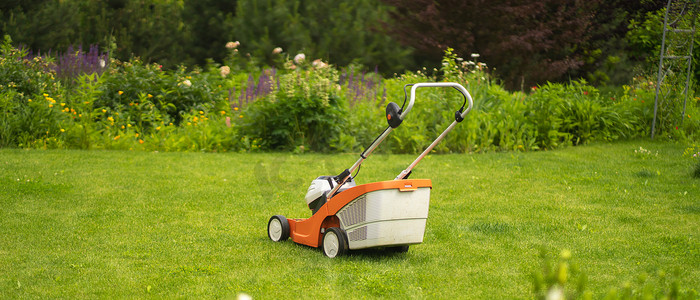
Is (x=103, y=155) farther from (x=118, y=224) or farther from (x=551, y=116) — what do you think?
(x=551, y=116)

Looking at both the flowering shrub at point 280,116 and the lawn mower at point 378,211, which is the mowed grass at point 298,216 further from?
the flowering shrub at point 280,116

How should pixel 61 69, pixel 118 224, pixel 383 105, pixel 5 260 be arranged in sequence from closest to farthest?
1. pixel 5 260
2. pixel 118 224
3. pixel 383 105
4. pixel 61 69

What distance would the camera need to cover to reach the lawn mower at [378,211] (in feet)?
13.1

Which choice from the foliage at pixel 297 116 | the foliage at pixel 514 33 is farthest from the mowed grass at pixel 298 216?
the foliage at pixel 514 33

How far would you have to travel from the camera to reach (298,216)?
5508mm

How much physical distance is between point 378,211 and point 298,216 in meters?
1.63

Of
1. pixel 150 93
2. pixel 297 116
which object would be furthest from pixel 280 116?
pixel 150 93

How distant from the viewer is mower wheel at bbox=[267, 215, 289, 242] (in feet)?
15.5

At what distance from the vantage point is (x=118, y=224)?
5117mm

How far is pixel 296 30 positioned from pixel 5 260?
12.8m

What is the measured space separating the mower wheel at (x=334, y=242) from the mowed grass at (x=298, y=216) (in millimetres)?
72

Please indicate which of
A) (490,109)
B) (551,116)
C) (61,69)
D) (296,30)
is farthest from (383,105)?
(296,30)

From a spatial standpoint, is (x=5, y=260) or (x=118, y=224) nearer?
(x=5, y=260)

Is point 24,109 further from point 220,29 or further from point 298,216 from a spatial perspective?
point 220,29
